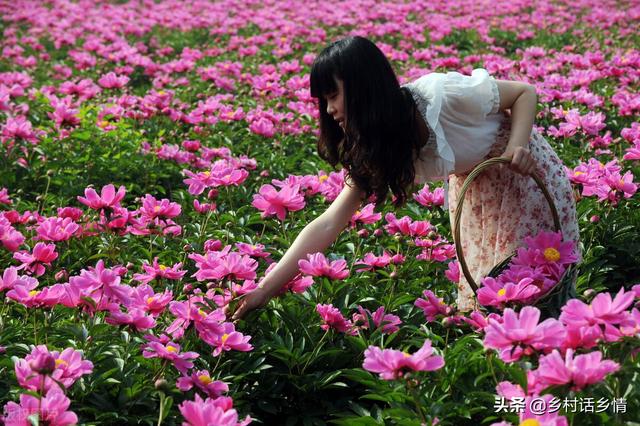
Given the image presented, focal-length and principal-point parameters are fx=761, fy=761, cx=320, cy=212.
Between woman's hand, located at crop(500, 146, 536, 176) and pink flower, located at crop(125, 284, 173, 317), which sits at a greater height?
woman's hand, located at crop(500, 146, 536, 176)

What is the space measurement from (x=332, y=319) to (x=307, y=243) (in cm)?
34

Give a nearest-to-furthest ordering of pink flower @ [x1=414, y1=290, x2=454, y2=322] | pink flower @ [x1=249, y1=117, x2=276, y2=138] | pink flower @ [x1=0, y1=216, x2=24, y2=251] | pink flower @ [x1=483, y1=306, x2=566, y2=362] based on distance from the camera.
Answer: pink flower @ [x1=483, y1=306, x2=566, y2=362] < pink flower @ [x1=414, y1=290, x2=454, y2=322] < pink flower @ [x1=0, y1=216, x2=24, y2=251] < pink flower @ [x1=249, y1=117, x2=276, y2=138]

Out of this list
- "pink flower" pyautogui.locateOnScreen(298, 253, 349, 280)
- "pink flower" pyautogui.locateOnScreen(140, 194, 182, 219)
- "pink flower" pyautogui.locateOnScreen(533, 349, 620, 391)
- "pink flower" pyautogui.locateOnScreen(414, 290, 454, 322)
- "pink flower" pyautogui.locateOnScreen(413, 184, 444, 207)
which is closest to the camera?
"pink flower" pyautogui.locateOnScreen(533, 349, 620, 391)

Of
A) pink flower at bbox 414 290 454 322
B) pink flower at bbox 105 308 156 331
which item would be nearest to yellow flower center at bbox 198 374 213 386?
pink flower at bbox 105 308 156 331

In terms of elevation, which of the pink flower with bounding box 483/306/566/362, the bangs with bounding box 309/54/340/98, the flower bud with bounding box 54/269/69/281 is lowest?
the flower bud with bounding box 54/269/69/281

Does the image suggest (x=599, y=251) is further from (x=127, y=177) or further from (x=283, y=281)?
A: (x=127, y=177)

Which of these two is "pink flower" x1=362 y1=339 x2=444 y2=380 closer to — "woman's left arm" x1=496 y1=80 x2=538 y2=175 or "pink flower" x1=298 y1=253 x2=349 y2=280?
"pink flower" x1=298 y1=253 x2=349 y2=280

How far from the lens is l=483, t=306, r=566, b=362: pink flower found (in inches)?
52.6

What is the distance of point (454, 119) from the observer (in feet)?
7.06

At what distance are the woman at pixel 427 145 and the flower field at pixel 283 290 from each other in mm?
127

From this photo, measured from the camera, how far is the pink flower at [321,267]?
6.13 ft

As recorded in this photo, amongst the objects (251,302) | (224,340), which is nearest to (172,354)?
(224,340)

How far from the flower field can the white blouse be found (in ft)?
0.80

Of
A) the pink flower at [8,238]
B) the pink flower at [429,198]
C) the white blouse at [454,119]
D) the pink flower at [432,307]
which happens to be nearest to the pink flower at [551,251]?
the pink flower at [432,307]
